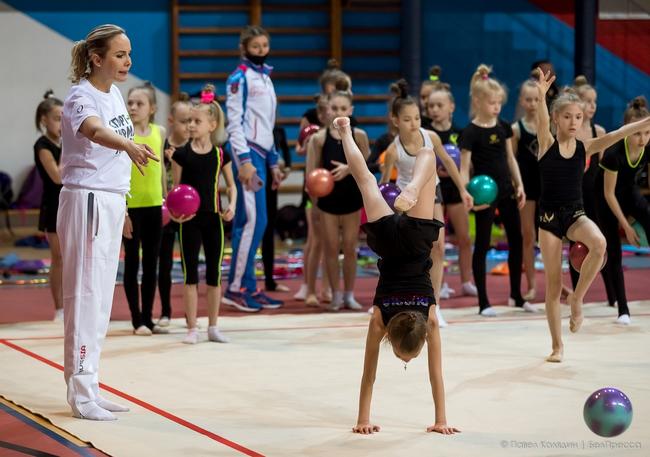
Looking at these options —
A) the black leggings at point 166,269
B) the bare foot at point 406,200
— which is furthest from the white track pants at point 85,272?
the black leggings at point 166,269

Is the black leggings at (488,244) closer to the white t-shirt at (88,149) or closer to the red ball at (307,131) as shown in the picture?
the red ball at (307,131)

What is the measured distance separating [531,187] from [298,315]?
2130 millimetres

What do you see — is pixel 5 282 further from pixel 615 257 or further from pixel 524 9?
pixel 524 9

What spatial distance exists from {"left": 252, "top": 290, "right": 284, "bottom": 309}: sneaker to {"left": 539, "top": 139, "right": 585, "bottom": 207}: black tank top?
8.97 feet

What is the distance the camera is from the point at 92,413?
4859mm

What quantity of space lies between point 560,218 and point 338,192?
2.23m

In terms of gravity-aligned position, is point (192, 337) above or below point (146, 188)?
below

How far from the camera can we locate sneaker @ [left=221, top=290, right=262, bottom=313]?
8.27m

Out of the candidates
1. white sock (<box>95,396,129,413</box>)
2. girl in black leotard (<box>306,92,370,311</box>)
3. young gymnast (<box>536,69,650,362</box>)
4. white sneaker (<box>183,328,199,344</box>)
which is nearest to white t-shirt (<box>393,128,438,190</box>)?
girl in black leotard (<box>306,92,370,311</box>)

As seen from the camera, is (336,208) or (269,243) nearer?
(336,208)

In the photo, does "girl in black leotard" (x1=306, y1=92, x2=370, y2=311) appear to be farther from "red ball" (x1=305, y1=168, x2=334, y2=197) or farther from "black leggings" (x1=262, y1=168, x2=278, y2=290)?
"black leggings" (x1=262, y1=168, x2=278, y2=290)

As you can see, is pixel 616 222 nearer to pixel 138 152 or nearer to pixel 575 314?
pixel 575 314

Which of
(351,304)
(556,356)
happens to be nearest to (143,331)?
(351,304)

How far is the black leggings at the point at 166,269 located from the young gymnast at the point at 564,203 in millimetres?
2576
